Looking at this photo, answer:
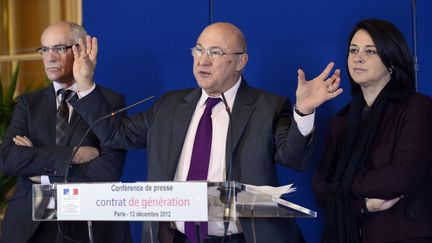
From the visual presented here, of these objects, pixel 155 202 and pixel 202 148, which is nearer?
pixel 155 202

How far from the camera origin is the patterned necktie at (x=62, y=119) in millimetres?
3788

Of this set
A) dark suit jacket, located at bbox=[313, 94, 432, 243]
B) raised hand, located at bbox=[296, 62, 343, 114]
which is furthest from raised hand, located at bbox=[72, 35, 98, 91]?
dark suit jacket, located at bbox=[313, 94, 432, 243]

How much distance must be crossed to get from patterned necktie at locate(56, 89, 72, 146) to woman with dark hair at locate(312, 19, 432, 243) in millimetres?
1321

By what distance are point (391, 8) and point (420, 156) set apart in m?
0.94

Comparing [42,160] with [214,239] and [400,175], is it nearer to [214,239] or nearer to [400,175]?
[214,239]

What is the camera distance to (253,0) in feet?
13.4

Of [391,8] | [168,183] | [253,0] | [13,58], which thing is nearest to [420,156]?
[391,8]

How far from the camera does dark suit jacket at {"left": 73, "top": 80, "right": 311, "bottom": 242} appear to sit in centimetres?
300

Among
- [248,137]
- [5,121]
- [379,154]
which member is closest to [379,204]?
[379,154]

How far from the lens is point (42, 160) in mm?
3627

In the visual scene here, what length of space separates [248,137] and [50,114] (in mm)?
1209

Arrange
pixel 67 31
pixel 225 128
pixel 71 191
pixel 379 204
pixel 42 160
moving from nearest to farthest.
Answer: pixel 71 191
pixel 379 204
pixel 225 128
pixel 42 160
pixel 67 31

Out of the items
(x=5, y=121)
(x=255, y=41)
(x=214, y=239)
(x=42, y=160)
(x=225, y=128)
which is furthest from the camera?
(x=5, y=121)

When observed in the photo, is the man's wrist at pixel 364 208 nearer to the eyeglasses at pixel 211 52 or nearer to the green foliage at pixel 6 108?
the eyeglasses at pixel 211 52
